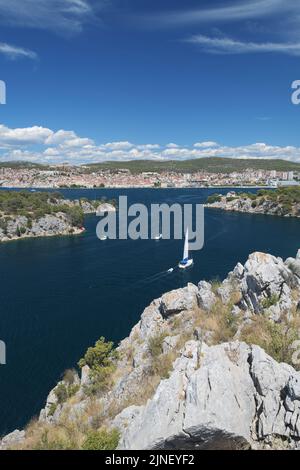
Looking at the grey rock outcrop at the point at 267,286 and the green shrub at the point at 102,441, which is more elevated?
the grey rock outcrop at the point at 267,286

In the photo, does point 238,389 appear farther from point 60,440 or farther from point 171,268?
point 171,268

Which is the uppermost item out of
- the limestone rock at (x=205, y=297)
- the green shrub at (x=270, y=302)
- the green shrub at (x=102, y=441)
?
the green shrub at (x=270, y=302)

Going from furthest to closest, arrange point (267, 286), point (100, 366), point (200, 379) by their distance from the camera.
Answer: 1. point (100, 366)
2. point (267, 286)
3. point (200, 379)

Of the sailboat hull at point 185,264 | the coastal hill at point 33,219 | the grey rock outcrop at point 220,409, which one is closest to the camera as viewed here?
the grey rock outcrop at point 220,409

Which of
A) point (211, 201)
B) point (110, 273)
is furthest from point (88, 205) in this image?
point (110, 273)

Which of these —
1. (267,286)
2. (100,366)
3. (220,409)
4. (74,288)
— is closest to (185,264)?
(74,288)

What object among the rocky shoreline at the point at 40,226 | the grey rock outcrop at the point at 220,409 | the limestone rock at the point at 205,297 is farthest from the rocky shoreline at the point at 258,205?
the grey rock outcrop at the point at 220,409

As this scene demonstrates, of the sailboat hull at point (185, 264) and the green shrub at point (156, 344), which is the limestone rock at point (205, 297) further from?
the sailboat hull at point (185, 264)

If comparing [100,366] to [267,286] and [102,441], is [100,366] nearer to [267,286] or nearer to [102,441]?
[267,286]
